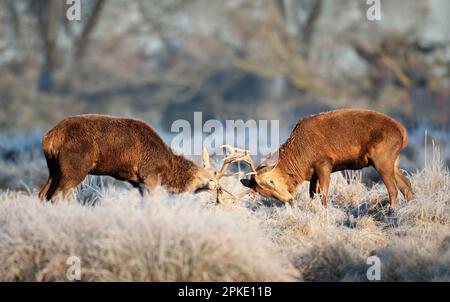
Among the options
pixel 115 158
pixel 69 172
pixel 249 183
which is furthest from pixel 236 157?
pixel 69 172

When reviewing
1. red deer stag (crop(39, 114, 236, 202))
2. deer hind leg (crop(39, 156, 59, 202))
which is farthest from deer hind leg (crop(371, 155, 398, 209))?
deer hind leg (crop(39, 156, 59, 202))

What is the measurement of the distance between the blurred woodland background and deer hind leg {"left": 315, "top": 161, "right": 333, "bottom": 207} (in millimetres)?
22293

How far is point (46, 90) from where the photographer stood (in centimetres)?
4894

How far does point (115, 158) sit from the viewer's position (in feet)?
46.3

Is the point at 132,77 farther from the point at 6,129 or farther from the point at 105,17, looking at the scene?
the point at 6,129

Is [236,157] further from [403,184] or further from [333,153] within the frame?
[403,184]

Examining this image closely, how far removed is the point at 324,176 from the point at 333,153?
15.1 inches

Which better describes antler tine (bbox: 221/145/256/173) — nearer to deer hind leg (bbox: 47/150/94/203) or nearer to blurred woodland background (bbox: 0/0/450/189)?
deer hind leg (bbox: 47/150/94/203)

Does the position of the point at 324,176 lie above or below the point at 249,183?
above

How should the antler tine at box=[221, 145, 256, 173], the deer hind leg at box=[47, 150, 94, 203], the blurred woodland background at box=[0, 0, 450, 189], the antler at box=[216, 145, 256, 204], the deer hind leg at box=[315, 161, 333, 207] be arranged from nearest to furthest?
the deer hind leg at box=[47, 150, 94, 203], the antler at box=[216, 145, 256, 204], the deer hind leg at box=[315, 161, 333, 207], the antler tine at box=[221, 145, 256, 173], the blurred woodland background at box=[0, 0, 450, 189]

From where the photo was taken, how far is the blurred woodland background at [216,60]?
1526 inches

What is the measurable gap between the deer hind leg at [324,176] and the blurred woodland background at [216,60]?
878 inches

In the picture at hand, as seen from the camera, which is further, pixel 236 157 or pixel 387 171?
pixel 236 157

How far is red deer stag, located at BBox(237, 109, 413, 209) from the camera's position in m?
14.6
